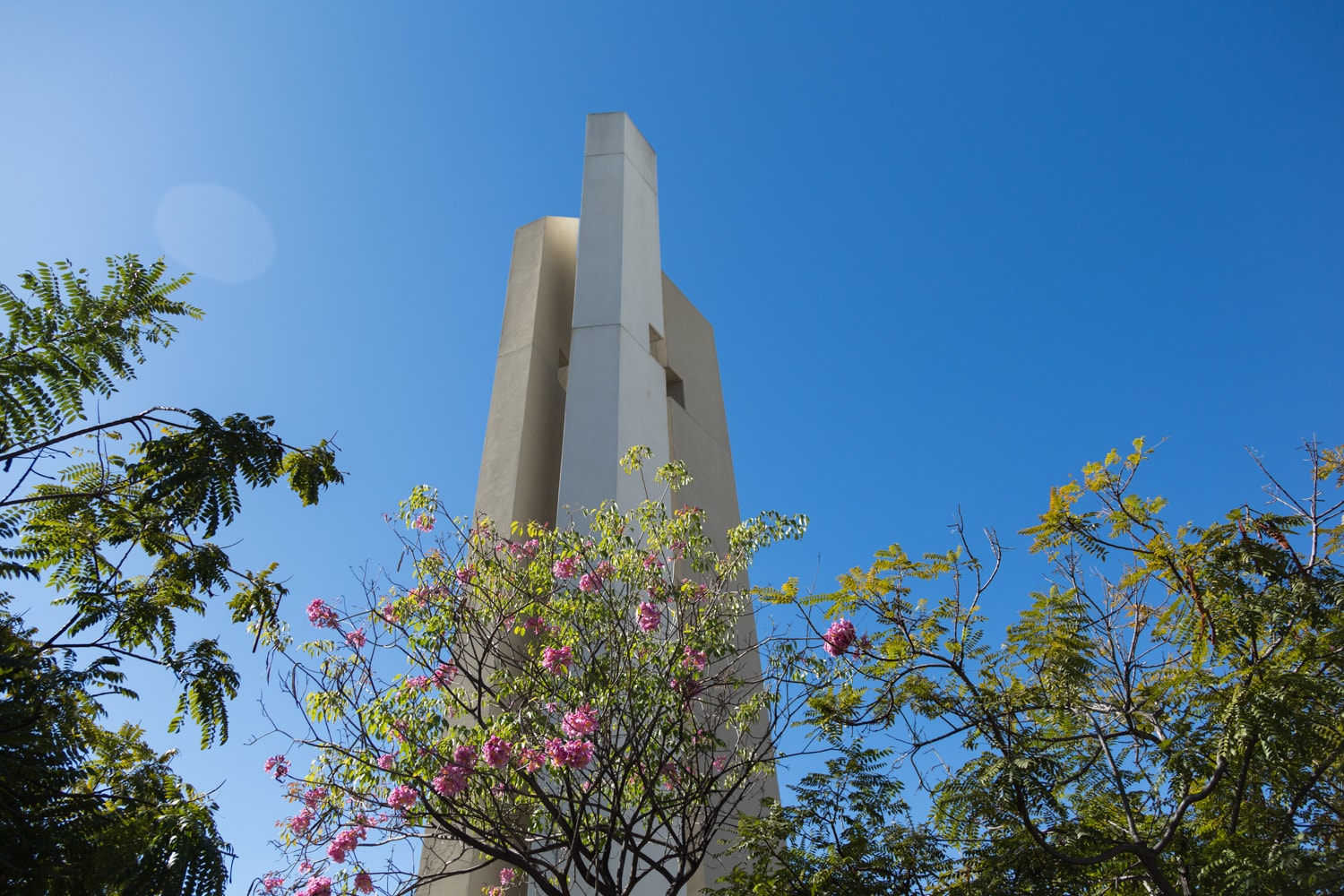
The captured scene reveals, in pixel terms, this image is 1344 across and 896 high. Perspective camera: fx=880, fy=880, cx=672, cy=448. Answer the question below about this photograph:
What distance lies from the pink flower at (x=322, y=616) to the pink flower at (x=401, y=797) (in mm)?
1610

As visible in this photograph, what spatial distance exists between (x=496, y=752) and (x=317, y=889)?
5.30 feet

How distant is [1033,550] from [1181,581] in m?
0.88

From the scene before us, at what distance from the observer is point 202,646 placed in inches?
171

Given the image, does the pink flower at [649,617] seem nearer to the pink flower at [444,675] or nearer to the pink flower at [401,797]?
the pink flower at [444,675]

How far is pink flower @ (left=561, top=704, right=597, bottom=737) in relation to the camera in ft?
18.0

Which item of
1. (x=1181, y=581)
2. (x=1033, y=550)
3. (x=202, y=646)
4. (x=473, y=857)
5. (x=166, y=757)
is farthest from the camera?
(x=473, y=857)

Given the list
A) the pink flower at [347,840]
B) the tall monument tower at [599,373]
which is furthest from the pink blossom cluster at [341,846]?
the tall monument tower at [599,373]

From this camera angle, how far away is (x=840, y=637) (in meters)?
5.56

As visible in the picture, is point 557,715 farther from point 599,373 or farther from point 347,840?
point 599,373

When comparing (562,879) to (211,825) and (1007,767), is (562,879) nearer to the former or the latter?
(211,825)

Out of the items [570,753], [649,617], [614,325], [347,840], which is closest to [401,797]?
[347,840]

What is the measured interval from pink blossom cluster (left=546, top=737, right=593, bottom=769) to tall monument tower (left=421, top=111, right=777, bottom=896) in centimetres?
480

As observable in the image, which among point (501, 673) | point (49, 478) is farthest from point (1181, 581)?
point (49, 478)

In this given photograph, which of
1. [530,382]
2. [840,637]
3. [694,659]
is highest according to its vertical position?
[530,382]
